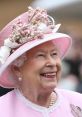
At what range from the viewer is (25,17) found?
22.7ft

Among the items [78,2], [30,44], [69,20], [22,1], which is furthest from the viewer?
[22,1]

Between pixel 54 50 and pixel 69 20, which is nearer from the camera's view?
pixel 54 50

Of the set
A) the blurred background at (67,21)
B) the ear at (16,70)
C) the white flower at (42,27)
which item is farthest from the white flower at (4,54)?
the blurred background at (67,21)

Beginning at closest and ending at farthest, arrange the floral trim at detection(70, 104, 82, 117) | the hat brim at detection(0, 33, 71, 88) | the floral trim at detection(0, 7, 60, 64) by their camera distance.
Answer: the hat brim at detection(0, 33, 71, 88), the floral trim at detection(0, 7, 60, 64), the floral trim at detection(70, 104, 82, 117)

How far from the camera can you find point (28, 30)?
6.82 metres

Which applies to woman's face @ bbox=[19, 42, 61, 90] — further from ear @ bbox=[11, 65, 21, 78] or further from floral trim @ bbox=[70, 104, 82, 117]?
floral trim @ bbox=[70, 104, 82, 117]

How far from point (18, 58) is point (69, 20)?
1520 centimetres

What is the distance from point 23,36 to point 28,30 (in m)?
0.07

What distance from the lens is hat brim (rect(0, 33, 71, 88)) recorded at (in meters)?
6.68

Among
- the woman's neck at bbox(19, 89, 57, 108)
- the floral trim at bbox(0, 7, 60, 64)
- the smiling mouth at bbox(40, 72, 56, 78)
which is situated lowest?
the woman's neck at bbox(19, 89, 57, 108)

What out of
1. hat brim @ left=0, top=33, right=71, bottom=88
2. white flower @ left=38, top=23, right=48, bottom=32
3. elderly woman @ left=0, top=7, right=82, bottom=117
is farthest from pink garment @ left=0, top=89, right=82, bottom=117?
white flower @ left=38, top=23, right=48, bottom=32

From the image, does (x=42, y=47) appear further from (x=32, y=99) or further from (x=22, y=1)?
(x=22, y=1)

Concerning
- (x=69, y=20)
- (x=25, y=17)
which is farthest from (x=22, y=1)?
(x=25, y=17)

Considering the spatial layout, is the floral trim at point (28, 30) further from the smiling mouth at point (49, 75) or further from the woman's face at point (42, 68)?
the smiling mouth at point (49, 75)
